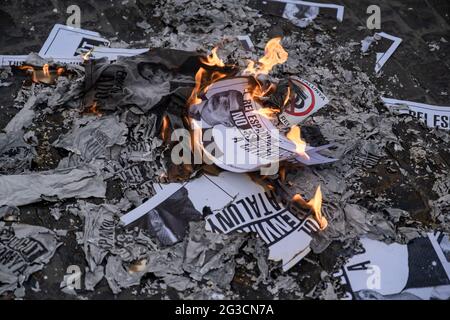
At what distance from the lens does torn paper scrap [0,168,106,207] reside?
9.87ft

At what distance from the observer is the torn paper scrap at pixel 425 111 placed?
3725 millimetres

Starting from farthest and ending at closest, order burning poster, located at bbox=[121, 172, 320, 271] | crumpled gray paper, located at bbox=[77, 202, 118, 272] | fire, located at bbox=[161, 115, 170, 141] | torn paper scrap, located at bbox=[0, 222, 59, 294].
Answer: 1. fire, located at bbox=[161, 115, 170, 141]
2. burning poster, located at bbox=[121, 172, 320, 271]
3. crumpled gray paper, located at bbox=[77, 202, 118, 272]
4. torn paper scrap, located at bbox=[0, 222, 59, 294]

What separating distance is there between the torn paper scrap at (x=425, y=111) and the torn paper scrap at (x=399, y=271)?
0.98m

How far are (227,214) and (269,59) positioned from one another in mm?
1345

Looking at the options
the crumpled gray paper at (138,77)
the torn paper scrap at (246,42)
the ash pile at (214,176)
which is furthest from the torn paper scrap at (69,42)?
the torn paper scrap at (246,42)

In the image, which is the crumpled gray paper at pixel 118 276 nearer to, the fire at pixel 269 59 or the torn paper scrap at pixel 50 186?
the torn paper scrap at pixel 50 186

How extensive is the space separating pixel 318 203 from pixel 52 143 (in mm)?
1557

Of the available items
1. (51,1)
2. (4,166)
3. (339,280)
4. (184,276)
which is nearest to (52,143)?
(4,166)

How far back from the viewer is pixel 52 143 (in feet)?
10.9

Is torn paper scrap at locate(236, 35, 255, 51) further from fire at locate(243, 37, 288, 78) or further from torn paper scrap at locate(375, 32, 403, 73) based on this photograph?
torn paper scrap at locate(375, 32, 403, 73)

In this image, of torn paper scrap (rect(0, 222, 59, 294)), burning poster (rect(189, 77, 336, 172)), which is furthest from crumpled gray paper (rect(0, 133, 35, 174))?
burning poster (rect(189, 77, 336, 172))

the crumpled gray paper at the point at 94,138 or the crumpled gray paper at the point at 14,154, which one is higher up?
the crumpled gray paper at the point at 94,138

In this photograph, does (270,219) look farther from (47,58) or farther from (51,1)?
(51,1)

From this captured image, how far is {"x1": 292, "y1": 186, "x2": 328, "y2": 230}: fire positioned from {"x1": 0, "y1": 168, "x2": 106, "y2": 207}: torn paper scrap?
1062 mm
